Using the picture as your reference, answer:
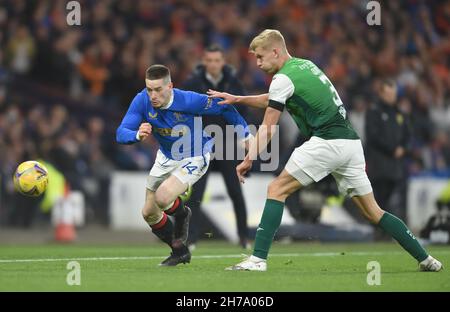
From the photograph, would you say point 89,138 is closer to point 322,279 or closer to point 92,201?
point 92,201

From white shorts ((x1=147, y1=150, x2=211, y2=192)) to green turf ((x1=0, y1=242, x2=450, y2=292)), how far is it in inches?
32.9

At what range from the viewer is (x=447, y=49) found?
24000mm

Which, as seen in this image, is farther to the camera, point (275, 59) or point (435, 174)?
point (435, 174)

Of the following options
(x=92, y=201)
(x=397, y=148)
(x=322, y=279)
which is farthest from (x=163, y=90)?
(x=92, y=201)

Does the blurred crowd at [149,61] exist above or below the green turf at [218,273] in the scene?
above

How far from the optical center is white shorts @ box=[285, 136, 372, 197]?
962cm

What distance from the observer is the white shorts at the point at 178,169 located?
34.6 feet

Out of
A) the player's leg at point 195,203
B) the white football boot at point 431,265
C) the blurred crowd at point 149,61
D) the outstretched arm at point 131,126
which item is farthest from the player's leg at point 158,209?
the blurred crowd at point 149,61

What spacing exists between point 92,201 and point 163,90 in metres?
9.25

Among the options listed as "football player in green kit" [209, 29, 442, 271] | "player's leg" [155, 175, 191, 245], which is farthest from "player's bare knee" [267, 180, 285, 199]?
"player's leg" [155, 175, 191, 245]

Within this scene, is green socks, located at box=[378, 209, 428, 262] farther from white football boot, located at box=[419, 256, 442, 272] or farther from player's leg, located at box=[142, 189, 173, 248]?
player's leg, located at box=[142, 189, 173, 248]

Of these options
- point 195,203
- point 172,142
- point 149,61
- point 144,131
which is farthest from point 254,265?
point 149,61

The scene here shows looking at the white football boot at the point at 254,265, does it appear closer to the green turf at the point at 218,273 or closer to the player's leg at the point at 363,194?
the green turf at the point at 218,273

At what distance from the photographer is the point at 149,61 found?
21.3 meters
